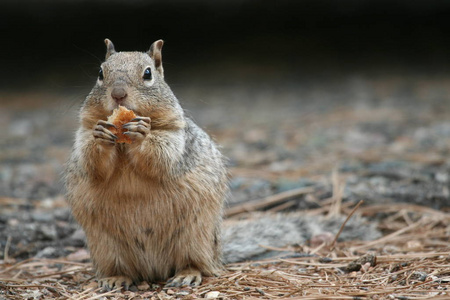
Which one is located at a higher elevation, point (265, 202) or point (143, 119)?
point (143, 119)

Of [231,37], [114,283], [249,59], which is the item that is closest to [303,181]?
[114,283]

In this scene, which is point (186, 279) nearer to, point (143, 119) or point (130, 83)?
point (143, 119)

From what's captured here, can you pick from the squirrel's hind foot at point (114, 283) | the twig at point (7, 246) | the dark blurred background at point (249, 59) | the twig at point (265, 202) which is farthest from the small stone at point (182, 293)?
the dark blurred background at point (249, 59)

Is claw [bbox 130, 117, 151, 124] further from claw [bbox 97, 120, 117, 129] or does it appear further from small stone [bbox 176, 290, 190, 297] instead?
small stone [bbox 176, 290, 190, 297]

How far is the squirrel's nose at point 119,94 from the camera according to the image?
3098 millimetres

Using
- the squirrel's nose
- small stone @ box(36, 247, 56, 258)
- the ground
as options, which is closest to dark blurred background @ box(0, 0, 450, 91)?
the ground

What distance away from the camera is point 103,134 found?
304 cm

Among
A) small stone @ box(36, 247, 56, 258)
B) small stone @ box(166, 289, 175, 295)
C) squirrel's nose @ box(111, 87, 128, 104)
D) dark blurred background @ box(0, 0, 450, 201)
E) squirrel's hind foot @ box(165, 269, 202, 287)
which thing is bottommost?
small stone @ box(166, 289, 175, 295)

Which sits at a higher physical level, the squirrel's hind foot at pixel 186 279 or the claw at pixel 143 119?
the claw at pixel 143 119

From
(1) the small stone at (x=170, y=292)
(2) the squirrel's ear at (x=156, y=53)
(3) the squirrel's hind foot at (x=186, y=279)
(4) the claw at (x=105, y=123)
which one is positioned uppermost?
(2) the squirrel's ear at (x=156, y=53)

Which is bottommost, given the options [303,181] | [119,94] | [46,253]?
[46,253]

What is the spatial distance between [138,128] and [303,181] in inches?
103

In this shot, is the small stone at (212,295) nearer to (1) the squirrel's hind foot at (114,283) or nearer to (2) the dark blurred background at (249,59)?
(1) the squirrel's hind foot at (114,283)

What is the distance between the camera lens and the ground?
3.15 metres
